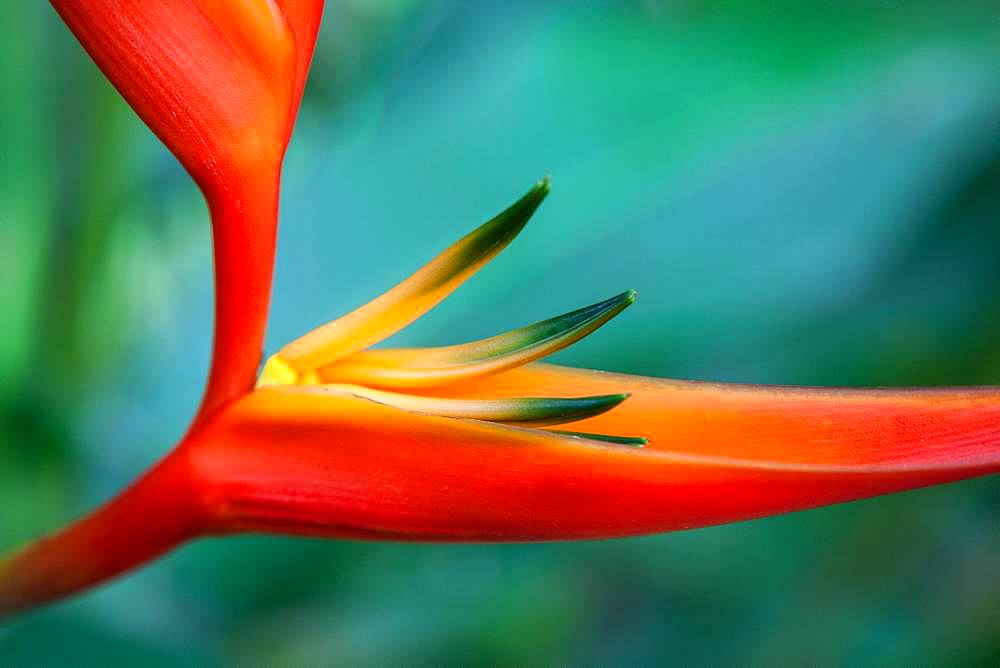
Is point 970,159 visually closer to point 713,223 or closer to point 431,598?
point 713,223

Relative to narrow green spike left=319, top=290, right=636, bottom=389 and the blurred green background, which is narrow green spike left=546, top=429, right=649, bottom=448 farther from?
the blurred green background

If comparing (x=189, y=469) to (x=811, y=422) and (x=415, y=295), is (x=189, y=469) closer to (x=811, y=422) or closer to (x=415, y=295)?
(x=415, y=295)

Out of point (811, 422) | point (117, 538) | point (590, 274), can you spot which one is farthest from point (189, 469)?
point (590, 274)

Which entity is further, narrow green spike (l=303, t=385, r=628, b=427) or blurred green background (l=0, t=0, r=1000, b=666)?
blurred green background (l=0, t=0, r=1000, b=666)

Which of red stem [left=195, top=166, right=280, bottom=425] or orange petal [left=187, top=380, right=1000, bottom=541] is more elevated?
red stem [left=195, top=166, right=280, bottom=425]

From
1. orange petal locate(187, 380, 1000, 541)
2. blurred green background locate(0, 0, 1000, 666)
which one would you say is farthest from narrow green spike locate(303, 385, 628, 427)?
blurred green background locate(0, 0, 1000, 666)

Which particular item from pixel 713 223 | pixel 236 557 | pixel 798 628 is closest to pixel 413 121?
pixel 713 223

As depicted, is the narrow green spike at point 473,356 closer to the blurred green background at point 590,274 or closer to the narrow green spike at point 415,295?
the narrow green spike at point 415,295
